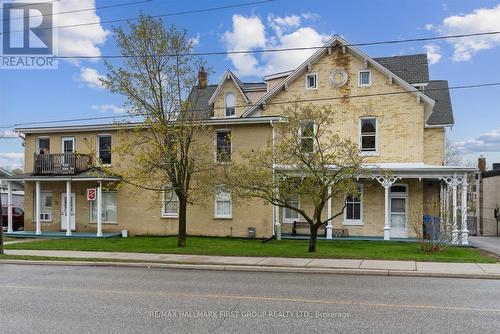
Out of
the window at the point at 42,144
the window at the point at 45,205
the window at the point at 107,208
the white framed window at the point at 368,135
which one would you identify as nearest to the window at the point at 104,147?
the window at the point at 107,208

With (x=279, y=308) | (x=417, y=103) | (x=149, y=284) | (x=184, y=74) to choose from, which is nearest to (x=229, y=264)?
(x=149, y=284)

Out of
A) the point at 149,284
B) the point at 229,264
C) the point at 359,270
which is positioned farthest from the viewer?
the point at 229,264

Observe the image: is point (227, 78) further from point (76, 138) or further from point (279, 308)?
point (279, 308)

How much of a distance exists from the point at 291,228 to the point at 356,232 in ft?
11.1

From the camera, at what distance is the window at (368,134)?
24984 millimetres

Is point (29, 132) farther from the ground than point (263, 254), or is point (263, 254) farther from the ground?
point (29, 132)

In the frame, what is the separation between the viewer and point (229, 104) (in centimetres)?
2916

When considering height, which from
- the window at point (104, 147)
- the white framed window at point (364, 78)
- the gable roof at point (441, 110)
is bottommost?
the window at point (104, 147)

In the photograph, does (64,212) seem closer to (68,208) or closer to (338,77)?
(68,208)

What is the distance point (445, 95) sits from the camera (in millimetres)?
28547

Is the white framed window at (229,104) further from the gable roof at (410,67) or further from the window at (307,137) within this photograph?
the window at (307,137)

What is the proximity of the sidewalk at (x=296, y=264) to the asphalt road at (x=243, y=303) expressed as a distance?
0.63m

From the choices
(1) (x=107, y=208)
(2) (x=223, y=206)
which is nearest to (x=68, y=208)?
(1) (x=107, y=208)

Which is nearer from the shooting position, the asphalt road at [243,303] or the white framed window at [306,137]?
the asphalt road at [243,303]
